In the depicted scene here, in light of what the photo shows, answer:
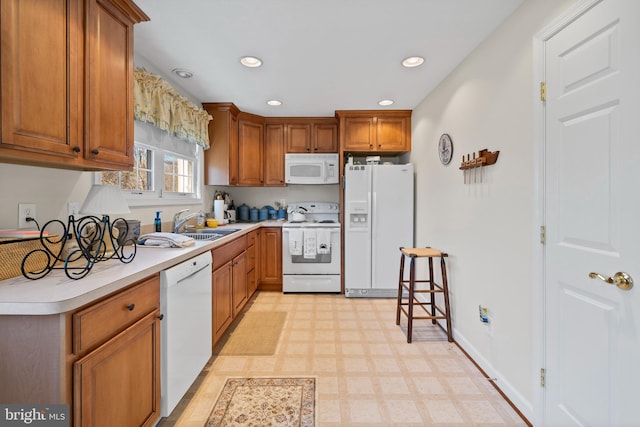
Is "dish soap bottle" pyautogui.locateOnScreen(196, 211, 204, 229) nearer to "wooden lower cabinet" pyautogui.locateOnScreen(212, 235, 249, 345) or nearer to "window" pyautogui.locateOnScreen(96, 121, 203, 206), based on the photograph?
"window" pyautogui.locateOnScreen(96, 121, 203, 206)

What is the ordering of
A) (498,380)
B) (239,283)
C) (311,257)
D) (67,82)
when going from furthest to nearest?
1. (311,257)
2. (239,283)
3. (498,380)
4. (67,82)

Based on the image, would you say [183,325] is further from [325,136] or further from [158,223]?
[325,136]

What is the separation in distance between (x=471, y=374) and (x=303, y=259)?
2.12 meters

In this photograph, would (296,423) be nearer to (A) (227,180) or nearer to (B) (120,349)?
(B) (120,349)

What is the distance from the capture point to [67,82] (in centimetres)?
126

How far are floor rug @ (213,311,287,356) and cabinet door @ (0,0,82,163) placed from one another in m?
1.72

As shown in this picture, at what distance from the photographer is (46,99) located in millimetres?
1174

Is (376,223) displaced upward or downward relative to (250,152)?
downward

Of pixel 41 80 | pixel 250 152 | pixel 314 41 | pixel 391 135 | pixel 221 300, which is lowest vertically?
pixel 221 300

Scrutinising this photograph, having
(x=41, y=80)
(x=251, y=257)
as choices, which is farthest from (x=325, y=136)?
(x=41, y=80)

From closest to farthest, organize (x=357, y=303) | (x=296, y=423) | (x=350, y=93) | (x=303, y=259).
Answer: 1. (x=296, y=423)
2. (x=350, y=93)
3. (x=357, y=303)
4. (x=303, y=259)

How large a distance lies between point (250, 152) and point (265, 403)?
9.49 ft

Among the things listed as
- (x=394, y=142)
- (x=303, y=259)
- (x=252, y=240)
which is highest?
(x=394, y=142)

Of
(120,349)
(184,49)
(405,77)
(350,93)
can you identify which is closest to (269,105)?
(350,93)
